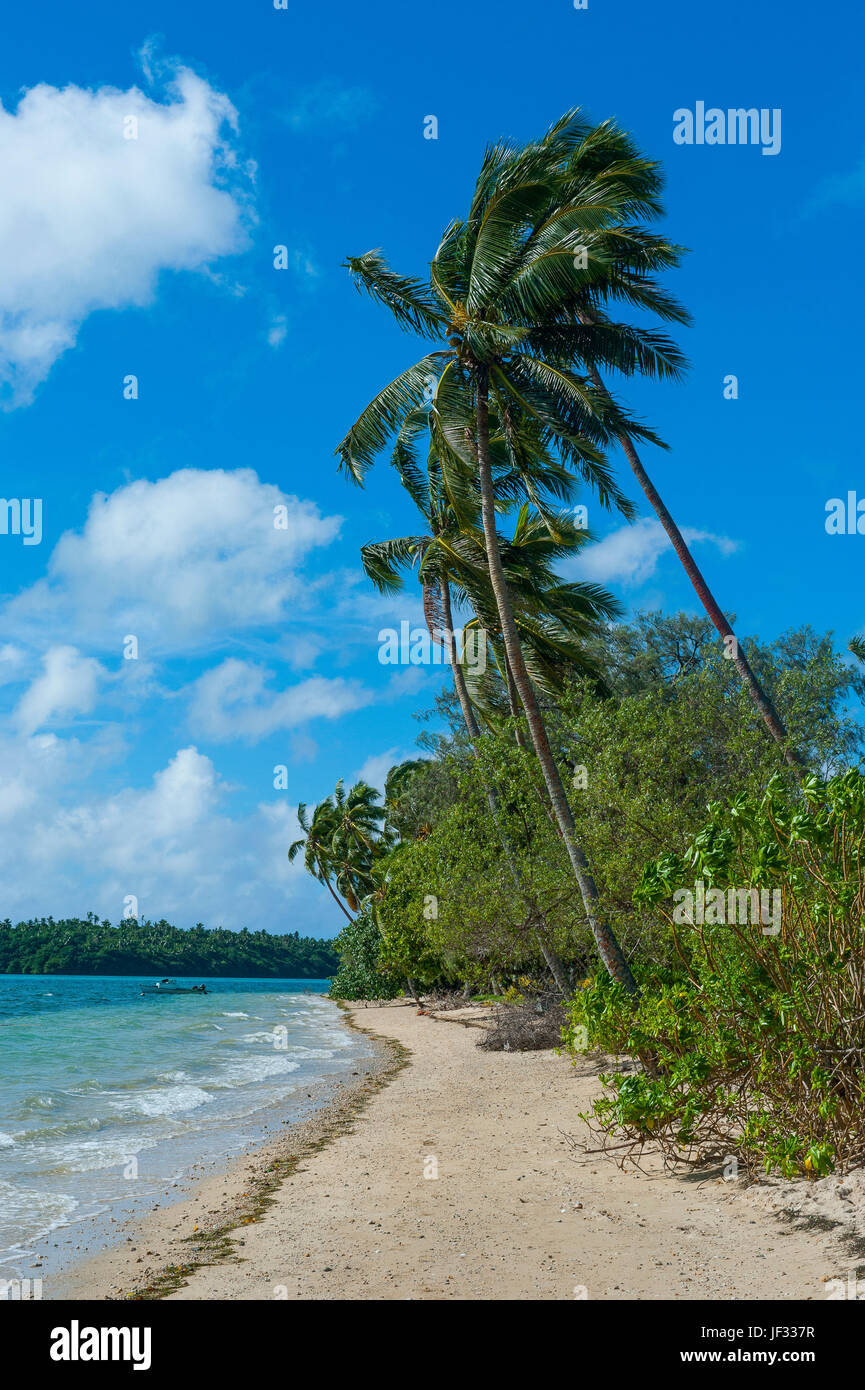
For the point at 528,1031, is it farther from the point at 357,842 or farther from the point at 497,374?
the point at 357,842

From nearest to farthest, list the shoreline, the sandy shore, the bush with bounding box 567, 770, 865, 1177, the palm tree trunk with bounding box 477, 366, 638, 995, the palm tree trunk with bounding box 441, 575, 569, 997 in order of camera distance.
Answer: the sandy shore
the bush with bounding box 567, 770, 865, 1177
the shoreline
the palm tree trunk with bounding box 477, 366, 638, 995
the palm tree trunk with bounding box 441, 575, 569, 997

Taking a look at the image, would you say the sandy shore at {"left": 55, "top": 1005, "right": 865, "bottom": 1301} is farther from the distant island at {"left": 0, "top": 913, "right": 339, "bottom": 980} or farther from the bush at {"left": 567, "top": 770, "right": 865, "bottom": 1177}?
the distant island at {"left": 0, "top": 913, "right": 339, "bottom": 980}

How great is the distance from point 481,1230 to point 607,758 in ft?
25.2

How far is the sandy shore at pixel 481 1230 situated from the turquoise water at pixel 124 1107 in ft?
3.32

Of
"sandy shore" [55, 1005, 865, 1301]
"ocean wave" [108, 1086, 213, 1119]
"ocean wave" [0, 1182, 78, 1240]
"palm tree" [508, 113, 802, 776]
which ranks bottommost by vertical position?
"ocean wave" [108, 1086, 213, 1119]

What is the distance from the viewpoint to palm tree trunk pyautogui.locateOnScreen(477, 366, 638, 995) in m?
12.6

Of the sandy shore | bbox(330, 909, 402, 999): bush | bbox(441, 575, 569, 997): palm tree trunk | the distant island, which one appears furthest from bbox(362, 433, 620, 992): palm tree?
the distant island

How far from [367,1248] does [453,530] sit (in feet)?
54.3

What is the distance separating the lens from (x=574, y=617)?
22.4 m

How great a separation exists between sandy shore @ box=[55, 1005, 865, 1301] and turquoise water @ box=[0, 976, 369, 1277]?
101cm

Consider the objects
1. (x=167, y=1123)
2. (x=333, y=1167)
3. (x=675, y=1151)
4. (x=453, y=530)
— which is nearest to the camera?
(x=675, y=1151)

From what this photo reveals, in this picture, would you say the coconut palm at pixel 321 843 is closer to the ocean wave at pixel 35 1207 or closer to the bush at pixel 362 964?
the bush at pixel 362 964

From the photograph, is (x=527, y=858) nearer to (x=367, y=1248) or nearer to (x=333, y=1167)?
(x=333, y=1167)

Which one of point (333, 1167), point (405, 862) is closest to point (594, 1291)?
point (333, 1167)
